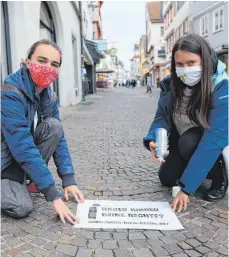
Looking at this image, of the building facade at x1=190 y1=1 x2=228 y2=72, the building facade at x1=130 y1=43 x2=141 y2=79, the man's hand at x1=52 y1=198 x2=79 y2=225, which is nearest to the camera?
the man's hand at x1=52 y1=198 x2=79 y2=225

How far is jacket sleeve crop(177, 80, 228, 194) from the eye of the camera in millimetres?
2779

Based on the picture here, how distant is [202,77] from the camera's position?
9.16 feet

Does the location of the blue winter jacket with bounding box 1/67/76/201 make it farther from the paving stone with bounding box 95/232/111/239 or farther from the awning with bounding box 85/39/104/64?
the awning with bounding box 85/39/104/64

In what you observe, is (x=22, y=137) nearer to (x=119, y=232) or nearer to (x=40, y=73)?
(x=40, y=73)

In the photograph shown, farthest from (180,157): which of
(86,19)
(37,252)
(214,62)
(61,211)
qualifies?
(86,19)

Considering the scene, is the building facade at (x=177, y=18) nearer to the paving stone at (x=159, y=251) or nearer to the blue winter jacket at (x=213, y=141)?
the blue winter jacket at (x=213, y=141)

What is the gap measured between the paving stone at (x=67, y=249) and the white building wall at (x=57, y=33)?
2.90 metres

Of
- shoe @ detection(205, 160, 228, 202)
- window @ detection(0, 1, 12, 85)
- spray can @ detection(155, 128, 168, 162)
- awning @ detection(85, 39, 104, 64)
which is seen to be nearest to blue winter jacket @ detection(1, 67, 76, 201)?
spray can @ detection(155, 128, 168, 162)

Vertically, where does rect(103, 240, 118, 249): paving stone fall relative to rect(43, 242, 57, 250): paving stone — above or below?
below

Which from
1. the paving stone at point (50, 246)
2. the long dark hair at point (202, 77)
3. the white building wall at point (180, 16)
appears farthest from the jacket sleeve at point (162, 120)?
the white building wall at point (180, 16)

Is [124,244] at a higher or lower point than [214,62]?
lower

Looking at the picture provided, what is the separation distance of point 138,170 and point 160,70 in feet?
180

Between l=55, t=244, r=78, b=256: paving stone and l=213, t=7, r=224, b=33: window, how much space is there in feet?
80.9

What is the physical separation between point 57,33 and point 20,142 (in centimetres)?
1266
